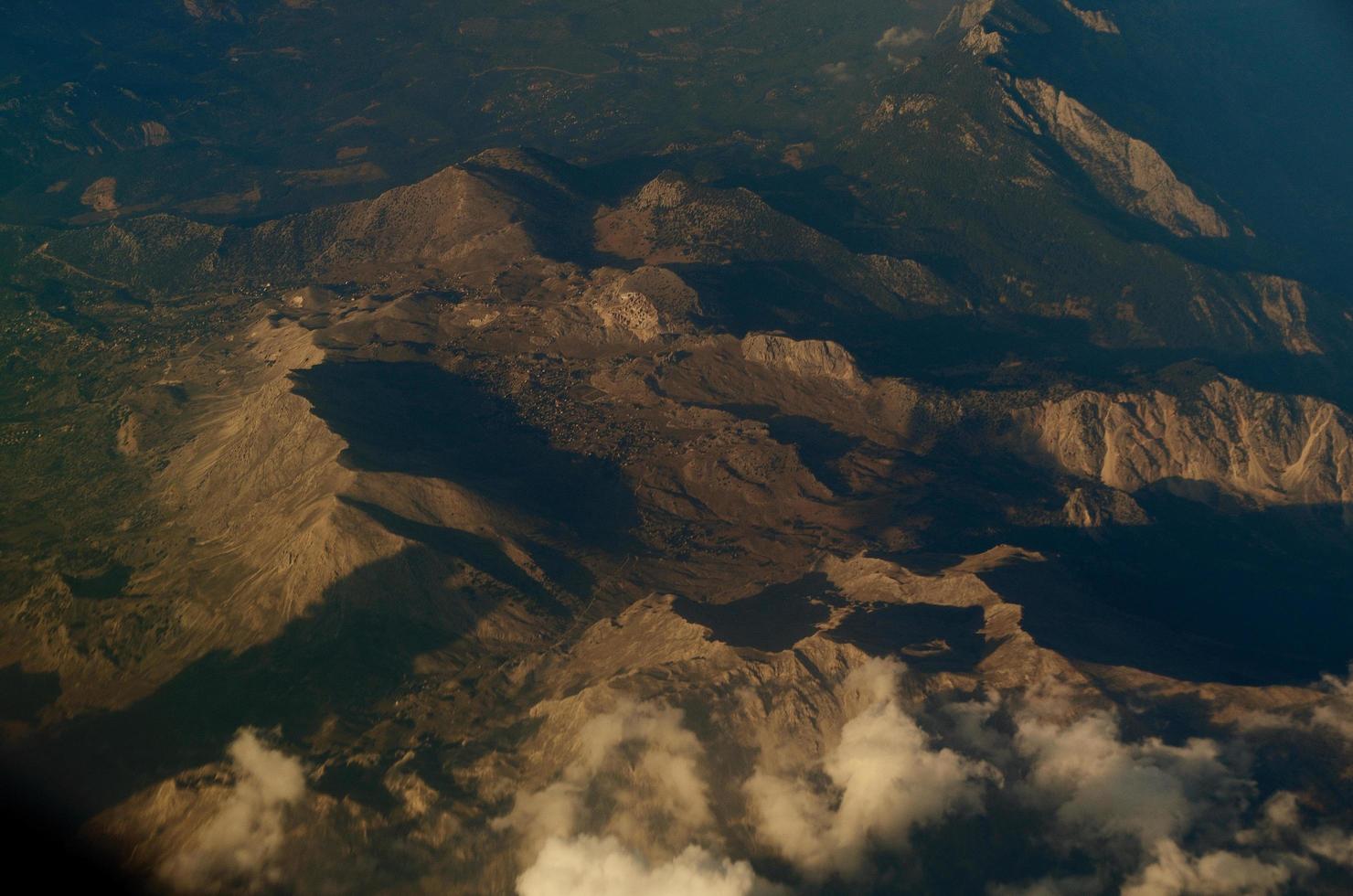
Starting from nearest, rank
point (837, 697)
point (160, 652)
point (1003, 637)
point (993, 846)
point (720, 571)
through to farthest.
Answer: point (993, 846) → point (837, 697) → point (1003, 637) → point (160, 652) → point (720, 571)

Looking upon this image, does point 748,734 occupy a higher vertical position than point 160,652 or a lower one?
higher

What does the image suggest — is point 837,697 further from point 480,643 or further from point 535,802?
point 480,643

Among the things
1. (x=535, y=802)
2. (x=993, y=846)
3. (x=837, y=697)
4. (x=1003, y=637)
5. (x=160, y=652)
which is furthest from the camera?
(x=160, y=652)

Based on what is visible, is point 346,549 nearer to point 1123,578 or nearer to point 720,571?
point 720,571

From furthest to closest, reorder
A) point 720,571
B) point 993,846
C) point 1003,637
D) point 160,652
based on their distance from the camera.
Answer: point 720,571 → point 160,652 → point 1003,637 → point 993,846

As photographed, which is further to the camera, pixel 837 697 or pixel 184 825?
pixel 837 697

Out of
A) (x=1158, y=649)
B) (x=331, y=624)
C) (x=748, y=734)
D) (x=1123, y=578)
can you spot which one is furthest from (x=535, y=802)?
(x=1123, y=578)

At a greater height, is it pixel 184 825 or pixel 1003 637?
pixel 1003 637

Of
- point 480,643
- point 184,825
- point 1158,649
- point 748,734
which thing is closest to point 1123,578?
point 1158,649

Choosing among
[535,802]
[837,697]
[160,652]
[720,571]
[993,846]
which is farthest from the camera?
[720,571]
